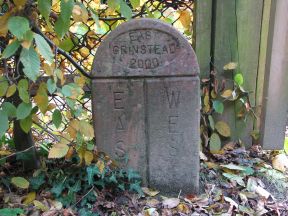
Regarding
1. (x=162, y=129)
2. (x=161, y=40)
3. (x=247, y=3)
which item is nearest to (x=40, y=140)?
(x=162, y=129)

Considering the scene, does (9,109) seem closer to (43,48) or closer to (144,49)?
(43,48)

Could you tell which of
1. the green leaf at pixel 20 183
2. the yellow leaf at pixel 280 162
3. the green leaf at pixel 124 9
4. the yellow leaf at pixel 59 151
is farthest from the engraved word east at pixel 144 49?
the yellow leaf at pixel 280 162

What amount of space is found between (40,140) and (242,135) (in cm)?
113

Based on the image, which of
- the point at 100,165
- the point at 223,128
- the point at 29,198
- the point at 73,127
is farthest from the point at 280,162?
the point at 29,198

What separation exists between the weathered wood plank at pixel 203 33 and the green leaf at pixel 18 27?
1.11 meters

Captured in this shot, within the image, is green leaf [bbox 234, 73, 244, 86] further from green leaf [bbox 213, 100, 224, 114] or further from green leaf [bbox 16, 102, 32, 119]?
green leaf [bbox 16, 102, 32, 119]

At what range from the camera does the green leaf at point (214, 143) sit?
2.14 m

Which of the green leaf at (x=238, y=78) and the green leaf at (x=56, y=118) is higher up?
the green leaf at (x=238, y=78)

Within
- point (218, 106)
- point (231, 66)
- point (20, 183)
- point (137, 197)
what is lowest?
point (137, 197)

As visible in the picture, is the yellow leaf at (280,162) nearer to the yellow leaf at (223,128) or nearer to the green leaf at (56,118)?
the yellow leaf at (223,128)

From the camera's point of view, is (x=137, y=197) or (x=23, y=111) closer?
(x=23, y=111)

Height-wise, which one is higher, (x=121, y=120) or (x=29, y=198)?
(x=121, y=120)

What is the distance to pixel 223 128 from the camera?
7.03ft

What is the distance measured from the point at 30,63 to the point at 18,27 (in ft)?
0.35
